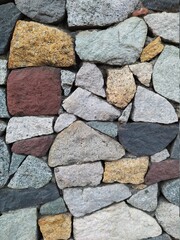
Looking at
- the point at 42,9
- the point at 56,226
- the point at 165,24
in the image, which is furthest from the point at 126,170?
the point at 42,9

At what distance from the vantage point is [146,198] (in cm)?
125

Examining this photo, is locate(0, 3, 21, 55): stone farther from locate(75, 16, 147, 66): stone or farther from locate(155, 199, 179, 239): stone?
locate(155, 199, 179, 239): stone

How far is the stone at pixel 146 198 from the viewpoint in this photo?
1242mm

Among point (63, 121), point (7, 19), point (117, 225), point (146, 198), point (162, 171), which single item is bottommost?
point (117, 225)

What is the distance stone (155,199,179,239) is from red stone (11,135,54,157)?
0.58m

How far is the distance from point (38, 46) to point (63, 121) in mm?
308

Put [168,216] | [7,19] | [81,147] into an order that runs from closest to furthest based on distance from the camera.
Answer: [7,19], [81,147], [168,216]

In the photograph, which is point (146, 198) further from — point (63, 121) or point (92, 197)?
point (63, 121)

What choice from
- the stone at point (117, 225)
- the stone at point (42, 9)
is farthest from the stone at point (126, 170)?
the stone at point (42, 9)

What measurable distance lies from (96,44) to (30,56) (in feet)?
0.85

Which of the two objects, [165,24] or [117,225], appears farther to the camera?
[117,225]

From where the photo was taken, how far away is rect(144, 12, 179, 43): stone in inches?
43.3

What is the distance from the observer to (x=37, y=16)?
3.53 feet

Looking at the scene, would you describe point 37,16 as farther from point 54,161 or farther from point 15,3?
point 54,161
